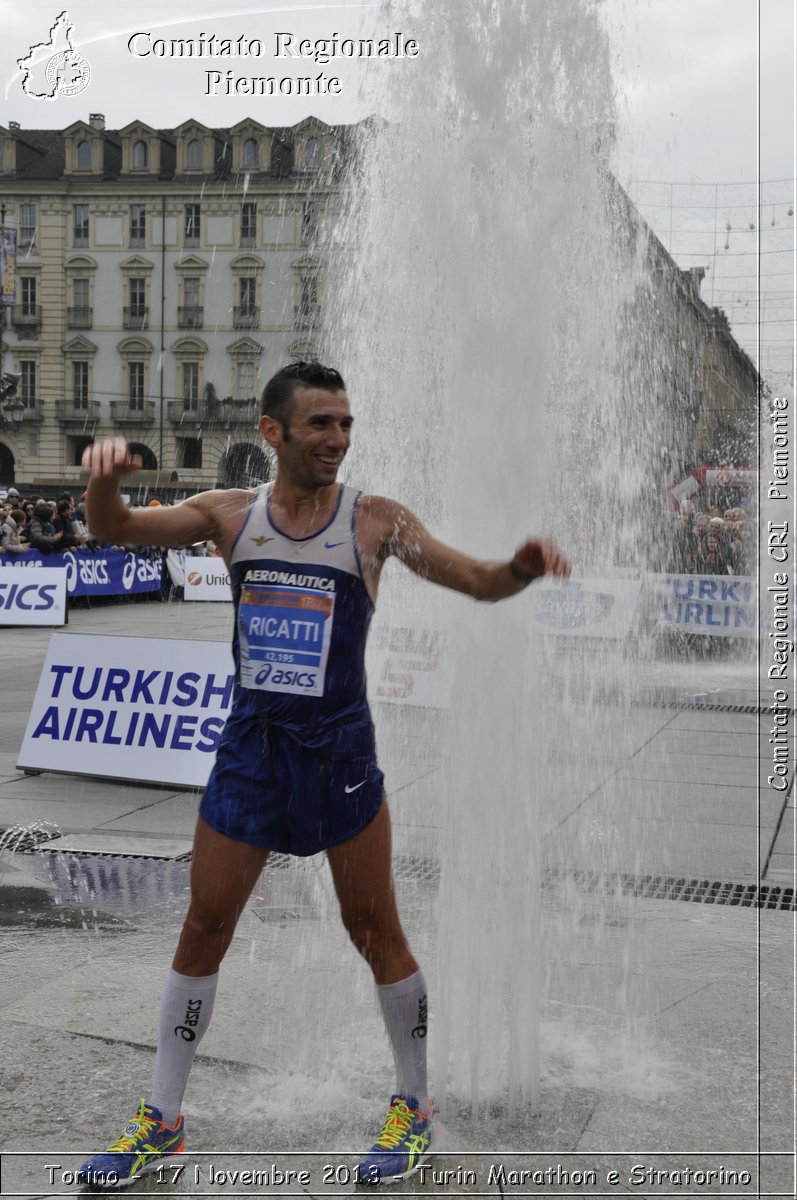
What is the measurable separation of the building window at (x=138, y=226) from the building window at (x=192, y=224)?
2975mm

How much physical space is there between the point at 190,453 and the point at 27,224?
17879 mm

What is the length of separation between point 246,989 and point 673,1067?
1459 millimetres

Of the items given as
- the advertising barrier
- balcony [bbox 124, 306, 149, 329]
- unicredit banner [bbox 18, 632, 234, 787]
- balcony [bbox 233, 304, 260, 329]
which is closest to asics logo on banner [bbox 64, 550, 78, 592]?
the advertising barrier

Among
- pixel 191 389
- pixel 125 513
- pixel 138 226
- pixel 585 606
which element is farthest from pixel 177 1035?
pixel 191 389

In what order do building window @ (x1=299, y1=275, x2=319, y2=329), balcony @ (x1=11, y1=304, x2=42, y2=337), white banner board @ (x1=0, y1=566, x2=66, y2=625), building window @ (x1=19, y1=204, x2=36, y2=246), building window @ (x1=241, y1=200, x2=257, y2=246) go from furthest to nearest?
balcony @ (x1=11, y1=304, x2=42, y2=337) → building window @ (x1=19, y1=204, x2=36, y2=246) → building window @ (x1=241, y1=200, x2=257, y2=246) → white banner board @ (x1=0, y1=566, x2=66, y2=625) → building window @ (x1=299, y1=275, x2=319, y2=329)

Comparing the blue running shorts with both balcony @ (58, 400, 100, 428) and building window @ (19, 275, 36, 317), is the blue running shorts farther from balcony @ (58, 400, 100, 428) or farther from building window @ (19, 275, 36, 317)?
building window @ (19, 275, 36, 317)

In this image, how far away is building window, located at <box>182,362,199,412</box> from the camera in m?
80.6

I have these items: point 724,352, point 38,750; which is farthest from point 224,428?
point 38,750

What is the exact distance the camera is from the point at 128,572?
918 inches

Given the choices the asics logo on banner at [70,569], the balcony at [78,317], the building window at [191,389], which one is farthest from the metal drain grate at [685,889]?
the balcony at [78,317]

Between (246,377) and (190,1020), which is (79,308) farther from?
(190,1020)

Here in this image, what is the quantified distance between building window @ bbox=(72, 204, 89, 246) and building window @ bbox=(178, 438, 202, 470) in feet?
46.4

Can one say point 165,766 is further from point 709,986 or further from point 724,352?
point 724,352

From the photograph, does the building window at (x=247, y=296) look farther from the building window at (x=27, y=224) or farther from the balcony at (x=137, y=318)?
the building window at (x=27, y=224)
